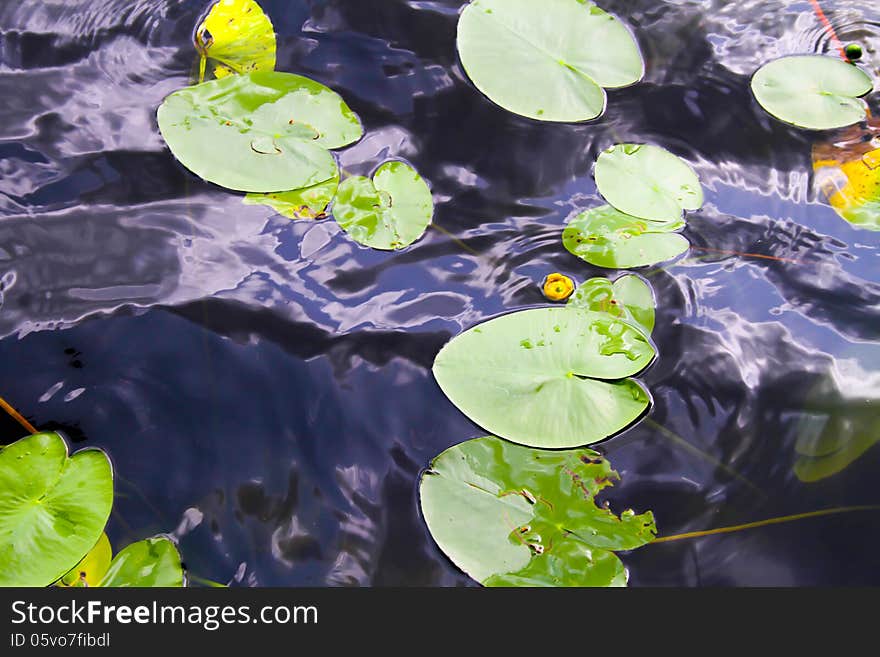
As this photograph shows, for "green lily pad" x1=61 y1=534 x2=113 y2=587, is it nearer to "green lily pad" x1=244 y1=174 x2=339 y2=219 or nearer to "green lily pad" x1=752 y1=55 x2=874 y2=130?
"green lily pad" x1=244 y1=174 x2=339 y2=219

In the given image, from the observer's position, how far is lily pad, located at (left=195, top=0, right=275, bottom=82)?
5.70ft

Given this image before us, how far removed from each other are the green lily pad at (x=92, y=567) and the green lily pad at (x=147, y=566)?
1 cm

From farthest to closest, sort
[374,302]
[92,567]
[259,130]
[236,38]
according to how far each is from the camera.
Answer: [236,38] < [259,130] < [374,302] < [92,567]

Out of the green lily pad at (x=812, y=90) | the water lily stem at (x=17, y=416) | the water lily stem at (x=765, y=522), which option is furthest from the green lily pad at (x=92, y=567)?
the green lily pad at (x=812, y=90)

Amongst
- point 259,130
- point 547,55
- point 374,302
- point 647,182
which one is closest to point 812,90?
point 647,182

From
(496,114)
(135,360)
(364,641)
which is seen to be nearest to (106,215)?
(135,360)

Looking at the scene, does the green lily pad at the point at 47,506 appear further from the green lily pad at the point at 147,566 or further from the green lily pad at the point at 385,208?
the green lily pad at the point at 385,208

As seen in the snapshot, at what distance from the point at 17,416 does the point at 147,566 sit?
15.6 inches

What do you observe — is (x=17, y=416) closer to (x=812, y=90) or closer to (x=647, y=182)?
(x=647, y=182)

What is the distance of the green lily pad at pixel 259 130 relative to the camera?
155 cm

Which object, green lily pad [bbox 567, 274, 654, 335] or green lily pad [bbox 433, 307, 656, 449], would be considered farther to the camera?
green lily pad [bbox 567, 274, 654, 335]

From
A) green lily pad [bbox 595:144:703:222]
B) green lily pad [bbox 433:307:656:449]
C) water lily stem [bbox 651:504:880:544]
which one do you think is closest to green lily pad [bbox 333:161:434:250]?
green lily pad [bbox 433:307:656:449]

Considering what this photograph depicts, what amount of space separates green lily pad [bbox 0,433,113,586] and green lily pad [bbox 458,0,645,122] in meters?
1.23

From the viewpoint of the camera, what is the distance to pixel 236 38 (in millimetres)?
1760
